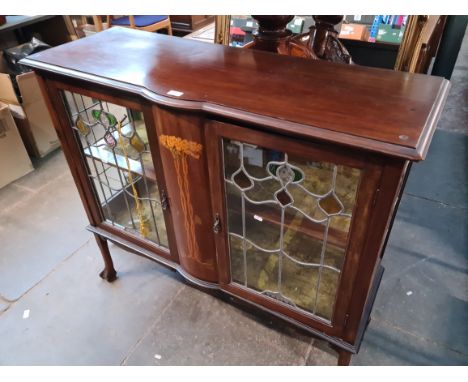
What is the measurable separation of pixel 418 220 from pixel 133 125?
4.94ft

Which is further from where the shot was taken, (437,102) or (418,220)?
(418,220)

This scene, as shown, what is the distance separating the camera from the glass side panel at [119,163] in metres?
1.08

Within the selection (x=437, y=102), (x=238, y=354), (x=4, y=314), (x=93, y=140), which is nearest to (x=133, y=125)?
(x=93, y=140)

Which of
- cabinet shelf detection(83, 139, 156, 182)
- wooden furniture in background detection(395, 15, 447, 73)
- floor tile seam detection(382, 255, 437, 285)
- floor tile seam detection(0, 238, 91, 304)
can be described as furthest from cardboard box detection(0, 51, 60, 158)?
floor tile seam detection(382, 255, 437, 285)

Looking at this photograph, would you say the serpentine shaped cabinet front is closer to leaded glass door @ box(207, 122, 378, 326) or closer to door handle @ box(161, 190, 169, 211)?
door handle @ box(161, 190, 169, 211)

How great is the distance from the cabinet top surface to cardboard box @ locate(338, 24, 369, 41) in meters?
0.64

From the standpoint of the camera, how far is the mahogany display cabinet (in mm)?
766

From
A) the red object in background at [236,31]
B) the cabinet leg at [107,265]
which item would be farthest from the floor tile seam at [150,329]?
the red object in background at [236,31]

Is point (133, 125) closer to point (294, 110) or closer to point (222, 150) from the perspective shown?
point (222, 150)

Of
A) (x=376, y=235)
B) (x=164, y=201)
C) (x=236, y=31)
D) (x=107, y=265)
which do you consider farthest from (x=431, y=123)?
(x=107, y=265)

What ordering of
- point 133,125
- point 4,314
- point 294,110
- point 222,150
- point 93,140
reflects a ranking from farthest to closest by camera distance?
point 4,314 → point 93,140 → point 133,125 → point 222,150 → point 294,110

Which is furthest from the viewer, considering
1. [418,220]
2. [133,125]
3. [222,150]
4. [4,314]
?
[418,220]

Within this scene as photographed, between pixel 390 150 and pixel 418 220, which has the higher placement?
pixel 390 150

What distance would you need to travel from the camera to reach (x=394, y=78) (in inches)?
35.4
